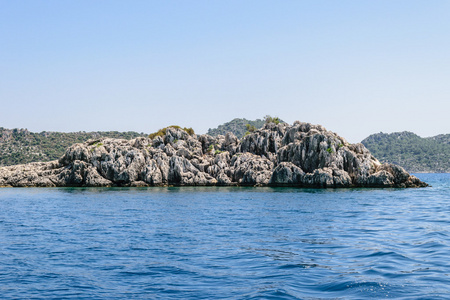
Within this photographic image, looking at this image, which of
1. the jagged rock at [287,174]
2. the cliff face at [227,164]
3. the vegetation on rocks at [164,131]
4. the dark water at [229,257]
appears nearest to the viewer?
the dark water at [229,257]

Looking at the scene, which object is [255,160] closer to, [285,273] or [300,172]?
[300,172]

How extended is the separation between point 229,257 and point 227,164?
9243cm

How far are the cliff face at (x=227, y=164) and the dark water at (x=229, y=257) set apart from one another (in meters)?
56.7

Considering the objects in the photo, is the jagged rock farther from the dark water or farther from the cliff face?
the dark water

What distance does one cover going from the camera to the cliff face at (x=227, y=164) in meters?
98.6

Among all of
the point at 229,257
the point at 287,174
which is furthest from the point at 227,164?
the point at 229,257

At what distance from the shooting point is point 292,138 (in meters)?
116

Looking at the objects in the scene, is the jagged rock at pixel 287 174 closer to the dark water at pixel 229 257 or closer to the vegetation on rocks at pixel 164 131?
the vegetation on rocks at pixel 164 131

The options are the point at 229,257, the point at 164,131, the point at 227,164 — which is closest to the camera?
the point at 229,257

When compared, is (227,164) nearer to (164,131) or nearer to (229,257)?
(164,131)

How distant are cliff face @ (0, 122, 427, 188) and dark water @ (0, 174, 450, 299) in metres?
56.7

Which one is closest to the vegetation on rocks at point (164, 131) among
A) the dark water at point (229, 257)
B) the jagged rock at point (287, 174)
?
the jagged rock at point (287, 174)

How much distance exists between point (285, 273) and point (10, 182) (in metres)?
112

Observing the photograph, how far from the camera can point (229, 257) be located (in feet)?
78.6
